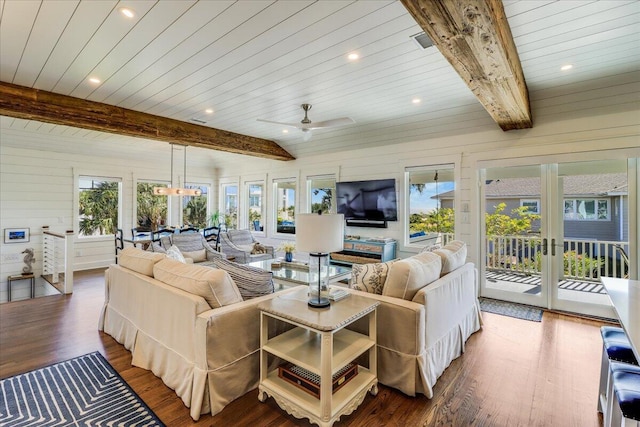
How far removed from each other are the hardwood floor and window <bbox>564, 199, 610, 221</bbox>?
133 centimetres

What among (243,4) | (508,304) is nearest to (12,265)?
(243,4)

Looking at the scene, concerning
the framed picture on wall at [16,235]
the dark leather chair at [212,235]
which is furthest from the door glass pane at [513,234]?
the framed picture on wall at [16,235]

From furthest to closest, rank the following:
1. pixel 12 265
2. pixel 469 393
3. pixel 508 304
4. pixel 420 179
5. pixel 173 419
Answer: pixel 12 265
pixel 420 179
pixel 508 304
pixel 469 393
pixel 173 419

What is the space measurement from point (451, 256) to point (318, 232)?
1.66m

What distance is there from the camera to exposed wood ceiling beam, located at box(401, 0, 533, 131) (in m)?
1.60

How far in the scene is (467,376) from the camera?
8.39ft

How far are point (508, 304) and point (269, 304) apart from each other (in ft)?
12.7

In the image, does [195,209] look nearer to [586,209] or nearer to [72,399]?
[72,399]

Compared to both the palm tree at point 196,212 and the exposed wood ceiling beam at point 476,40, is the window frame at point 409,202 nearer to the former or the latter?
the exposed wood ceiling beam at point 476,40

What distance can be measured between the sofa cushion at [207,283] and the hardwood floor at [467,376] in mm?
755

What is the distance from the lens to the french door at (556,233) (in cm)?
384

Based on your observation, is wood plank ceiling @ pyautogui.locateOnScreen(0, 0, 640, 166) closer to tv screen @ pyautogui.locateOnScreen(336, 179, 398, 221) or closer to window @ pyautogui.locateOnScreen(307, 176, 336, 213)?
tv screen @ pyautogui.locateOnScreen(336, 179, 398, 221)

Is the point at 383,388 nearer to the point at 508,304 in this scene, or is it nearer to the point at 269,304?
the point at 269,304

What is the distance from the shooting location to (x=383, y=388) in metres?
2.38
